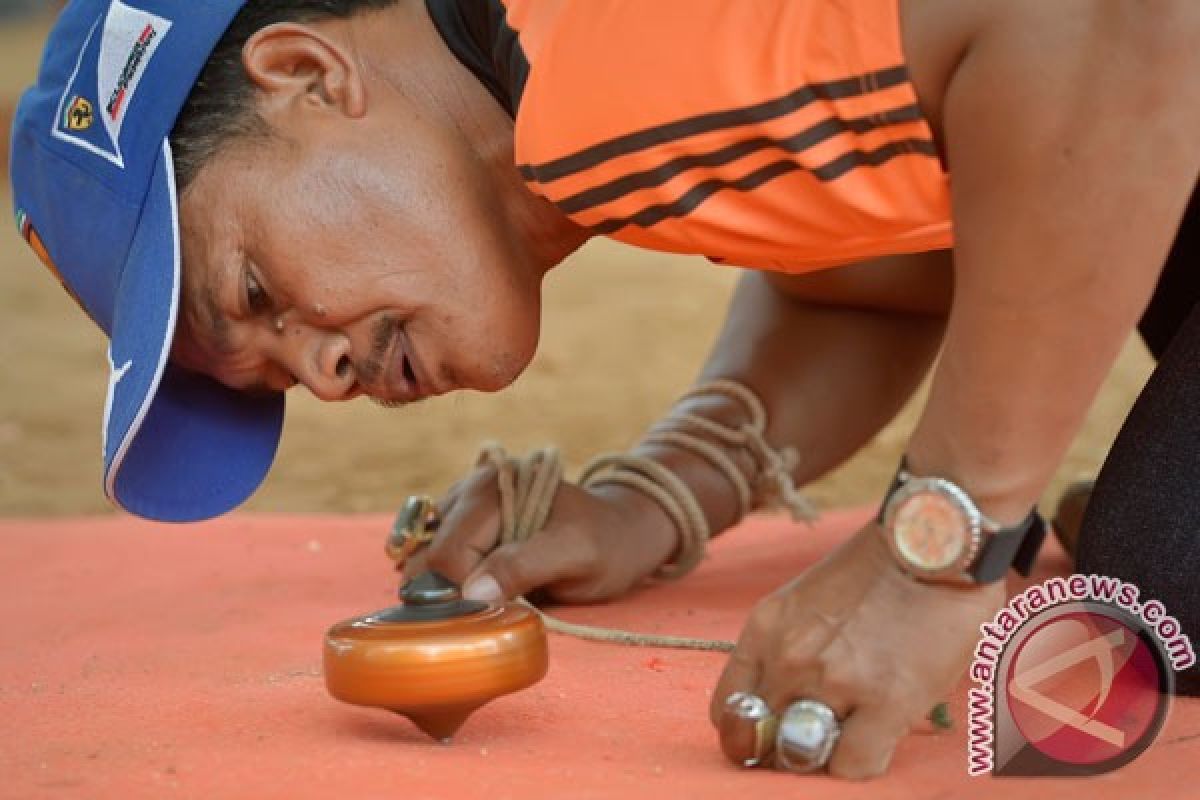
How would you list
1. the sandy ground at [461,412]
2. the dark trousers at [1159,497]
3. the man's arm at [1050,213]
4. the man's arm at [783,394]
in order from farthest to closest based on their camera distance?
the sandy ground at [461,412] < the man's arm at [783,394] < the dark trousers at [1159,497] < the man's arm at [1050,213]

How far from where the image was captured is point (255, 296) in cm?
167

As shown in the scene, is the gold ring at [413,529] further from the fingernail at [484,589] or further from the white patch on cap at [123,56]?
the white patch on cap at [123,56]


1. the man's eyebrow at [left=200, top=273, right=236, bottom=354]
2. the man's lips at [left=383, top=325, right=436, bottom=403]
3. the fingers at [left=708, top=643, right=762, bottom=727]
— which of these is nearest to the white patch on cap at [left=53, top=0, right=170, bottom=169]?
the man's eyebrow at [left=200, top=273, right=236, bottom=354]

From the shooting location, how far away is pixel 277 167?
1.64 meters

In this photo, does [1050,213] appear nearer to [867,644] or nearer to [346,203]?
[867,644]

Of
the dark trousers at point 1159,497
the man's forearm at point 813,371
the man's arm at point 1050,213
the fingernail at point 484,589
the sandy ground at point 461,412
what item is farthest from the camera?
the sandy ground at point 461,412

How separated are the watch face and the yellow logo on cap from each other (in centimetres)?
88

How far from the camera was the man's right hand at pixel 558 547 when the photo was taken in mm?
1930

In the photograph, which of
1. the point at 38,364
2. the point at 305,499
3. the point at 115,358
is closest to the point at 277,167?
the point at 115,358

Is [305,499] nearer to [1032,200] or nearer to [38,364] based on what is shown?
[38,364]

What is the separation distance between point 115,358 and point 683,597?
0.70 m

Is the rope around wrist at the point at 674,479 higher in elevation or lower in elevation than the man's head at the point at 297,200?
lower

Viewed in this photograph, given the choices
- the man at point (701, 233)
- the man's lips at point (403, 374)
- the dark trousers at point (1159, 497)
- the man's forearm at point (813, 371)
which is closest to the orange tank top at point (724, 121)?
the man at point (701, 233)
